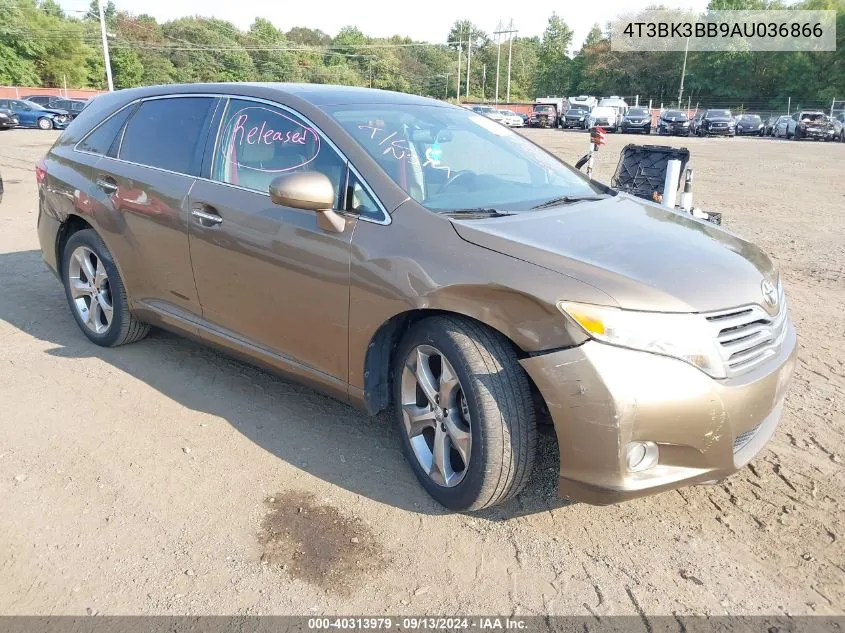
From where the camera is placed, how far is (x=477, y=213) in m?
2.98

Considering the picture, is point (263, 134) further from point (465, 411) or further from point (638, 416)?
point (638, 416)

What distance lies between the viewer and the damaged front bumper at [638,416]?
230 cm

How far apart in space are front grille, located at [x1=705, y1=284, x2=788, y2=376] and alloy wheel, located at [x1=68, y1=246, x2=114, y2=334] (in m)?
3.63

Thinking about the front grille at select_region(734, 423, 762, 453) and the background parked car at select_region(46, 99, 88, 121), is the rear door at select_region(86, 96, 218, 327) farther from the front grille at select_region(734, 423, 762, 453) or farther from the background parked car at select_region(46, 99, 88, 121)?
the background parked car at select_region(46, 99, 88, 121)

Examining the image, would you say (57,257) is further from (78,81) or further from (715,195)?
(78,81)

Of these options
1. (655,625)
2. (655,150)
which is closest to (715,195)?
(655,150)

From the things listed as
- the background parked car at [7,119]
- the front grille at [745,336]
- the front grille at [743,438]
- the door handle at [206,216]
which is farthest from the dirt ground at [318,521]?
the background parked car at [7,119]

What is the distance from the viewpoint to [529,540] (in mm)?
2697

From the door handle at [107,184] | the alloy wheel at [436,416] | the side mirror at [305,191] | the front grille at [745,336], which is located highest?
the side mirror at [305,191]

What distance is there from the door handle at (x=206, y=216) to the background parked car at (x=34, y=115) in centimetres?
3092

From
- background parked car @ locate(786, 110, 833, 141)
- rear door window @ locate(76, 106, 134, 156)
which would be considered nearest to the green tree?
background parked car @ locate(786, 110, 833, 141)

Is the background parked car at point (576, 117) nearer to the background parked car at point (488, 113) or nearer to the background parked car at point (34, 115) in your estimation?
the background parked car at point (488, 113)

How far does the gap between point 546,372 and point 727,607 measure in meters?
1.01

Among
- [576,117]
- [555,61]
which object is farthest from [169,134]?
[555,61]
